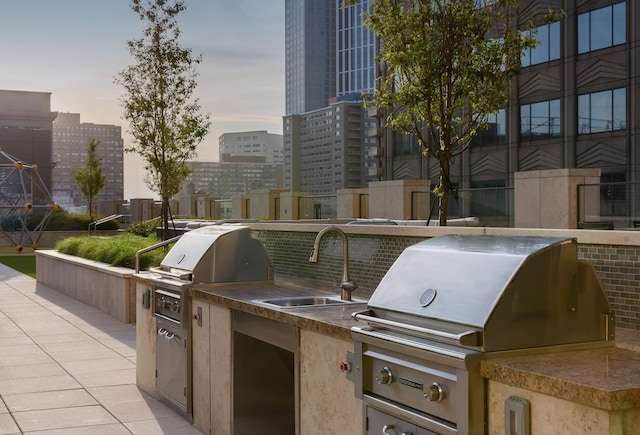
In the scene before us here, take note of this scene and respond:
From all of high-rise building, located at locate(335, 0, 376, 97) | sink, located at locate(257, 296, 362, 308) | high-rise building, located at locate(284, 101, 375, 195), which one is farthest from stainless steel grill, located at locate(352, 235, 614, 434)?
high-rise building, located at locate(335, 0, 376, 97)

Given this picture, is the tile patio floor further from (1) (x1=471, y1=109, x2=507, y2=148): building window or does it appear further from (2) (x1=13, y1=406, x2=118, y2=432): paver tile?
(1) (x1=471, y1=109, x2=507, y2=148): building window

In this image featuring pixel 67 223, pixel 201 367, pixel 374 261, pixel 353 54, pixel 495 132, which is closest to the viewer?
pixel 374 261

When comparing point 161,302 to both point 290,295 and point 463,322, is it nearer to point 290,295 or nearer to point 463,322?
point 290,295

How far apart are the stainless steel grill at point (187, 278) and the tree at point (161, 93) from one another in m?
11.6

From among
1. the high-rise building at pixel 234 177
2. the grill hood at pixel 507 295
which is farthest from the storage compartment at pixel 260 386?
the high-rise building at pixel 234 177

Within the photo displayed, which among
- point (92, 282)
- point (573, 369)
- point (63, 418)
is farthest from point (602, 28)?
point (573, 369)

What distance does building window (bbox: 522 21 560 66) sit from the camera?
40156 mm

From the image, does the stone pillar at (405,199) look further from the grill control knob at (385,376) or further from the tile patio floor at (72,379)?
the grill control knob at (385,376)

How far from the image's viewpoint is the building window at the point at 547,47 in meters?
40.2

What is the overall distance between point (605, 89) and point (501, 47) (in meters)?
25.9

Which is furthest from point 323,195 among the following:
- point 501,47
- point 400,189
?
point 501,47

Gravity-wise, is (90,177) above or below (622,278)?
above

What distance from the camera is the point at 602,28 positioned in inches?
1503

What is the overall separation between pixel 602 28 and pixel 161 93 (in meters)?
26.7
